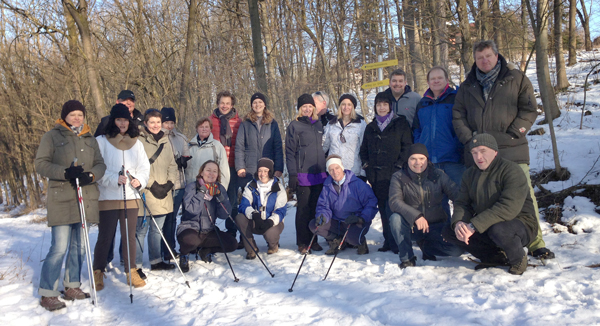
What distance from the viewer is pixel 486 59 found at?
4105mm

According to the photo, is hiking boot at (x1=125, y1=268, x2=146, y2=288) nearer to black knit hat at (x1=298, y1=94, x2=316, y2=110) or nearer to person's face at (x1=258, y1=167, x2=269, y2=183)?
person's face at (x1=258, y1=167, x2=269, y2=183)

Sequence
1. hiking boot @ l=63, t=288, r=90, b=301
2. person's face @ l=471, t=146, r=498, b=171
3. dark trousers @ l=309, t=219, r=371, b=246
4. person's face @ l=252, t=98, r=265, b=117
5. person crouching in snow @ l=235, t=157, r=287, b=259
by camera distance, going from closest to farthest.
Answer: person's face @ l=471, t=146, r=498, b=171
hiking boot @ l=63, t=288, r=90, b=301
dark trousers @ l=309, t=219, r=371, b=246
person crouching in snow @ l=235, t=157, r=287, b=259
person's face @ l=252, t=98, r=265, b=117

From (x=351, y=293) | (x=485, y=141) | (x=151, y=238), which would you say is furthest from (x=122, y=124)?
(x=485, y=141)

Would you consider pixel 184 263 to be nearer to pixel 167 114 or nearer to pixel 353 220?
pixel 167 114

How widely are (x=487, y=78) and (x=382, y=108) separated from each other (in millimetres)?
1234

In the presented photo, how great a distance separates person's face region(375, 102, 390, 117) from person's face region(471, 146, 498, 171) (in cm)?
144

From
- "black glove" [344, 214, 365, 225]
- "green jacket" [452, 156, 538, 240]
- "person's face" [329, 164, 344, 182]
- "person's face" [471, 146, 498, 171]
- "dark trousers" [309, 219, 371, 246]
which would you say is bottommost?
"dark trousers" [309, 219, 371, 246]

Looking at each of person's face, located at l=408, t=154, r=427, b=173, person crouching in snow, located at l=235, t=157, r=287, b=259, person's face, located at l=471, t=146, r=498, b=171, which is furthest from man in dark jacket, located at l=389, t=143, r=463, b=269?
person crouching in snow, located at l=235, t=157, r=287, b=259

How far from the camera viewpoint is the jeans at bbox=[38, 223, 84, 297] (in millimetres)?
3729

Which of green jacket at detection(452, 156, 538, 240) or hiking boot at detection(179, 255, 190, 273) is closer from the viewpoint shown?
green jacket at detection(452, 156, 538, 240)

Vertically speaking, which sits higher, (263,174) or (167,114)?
Result: (167,114)

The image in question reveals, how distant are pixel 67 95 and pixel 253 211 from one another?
41.3 feet

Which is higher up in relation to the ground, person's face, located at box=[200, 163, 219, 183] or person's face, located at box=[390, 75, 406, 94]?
person's face, located at box=[390, 75, 406, 94]

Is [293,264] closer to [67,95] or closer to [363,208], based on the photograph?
[363,208]
